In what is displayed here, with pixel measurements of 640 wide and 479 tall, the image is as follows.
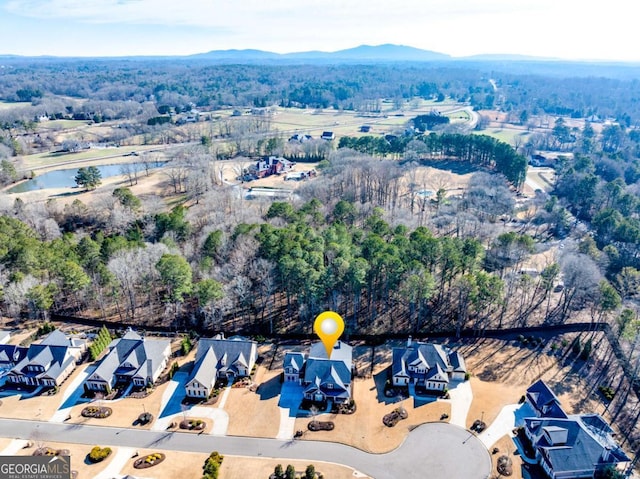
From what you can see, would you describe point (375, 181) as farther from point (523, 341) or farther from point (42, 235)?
point (42, 235)

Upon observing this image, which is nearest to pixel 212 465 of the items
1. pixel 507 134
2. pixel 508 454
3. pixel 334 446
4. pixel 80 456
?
pixel 334 446

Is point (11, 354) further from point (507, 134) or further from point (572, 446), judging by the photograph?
point (507, 134)

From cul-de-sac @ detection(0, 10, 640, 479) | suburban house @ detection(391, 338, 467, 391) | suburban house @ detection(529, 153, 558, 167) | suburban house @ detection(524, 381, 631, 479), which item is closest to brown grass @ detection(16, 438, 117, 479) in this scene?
cul-de-sac @ detection(0, 10, 640, 479)

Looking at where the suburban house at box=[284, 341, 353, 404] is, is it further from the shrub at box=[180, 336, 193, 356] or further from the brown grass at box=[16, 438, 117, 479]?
the brown grass at box=[16, 438, 117, 479]

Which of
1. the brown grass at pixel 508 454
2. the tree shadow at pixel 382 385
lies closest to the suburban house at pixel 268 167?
the tree shadow at pixel 382 385

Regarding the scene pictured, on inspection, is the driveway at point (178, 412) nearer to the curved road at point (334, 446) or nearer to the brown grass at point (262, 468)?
the curved road at point (334, 446)

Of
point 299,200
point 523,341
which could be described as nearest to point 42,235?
point 299,200

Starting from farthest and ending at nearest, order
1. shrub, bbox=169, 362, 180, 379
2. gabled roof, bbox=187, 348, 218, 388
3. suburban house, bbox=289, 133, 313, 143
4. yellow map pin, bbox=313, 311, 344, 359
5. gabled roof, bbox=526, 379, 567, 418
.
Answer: suburban house, bbox=289, 133, 313, 143 < shrub, bbox=169, 362, 180, 379 < gabled roof, bbox=187, 348, 218, 388 < yellow map pin, bbox=313, 311, 344, 359 < gabled roof, bbox=526, 379, 567, 418
